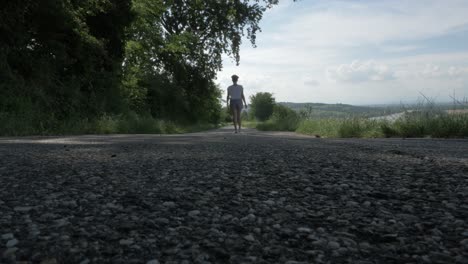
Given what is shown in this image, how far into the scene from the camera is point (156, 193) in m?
2.56

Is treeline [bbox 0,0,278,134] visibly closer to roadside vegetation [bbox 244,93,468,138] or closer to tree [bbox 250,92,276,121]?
roadside vegetation [bbox 244,93,468,138]

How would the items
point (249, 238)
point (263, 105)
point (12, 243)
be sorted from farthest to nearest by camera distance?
point (263, 105) → point (249, 238) → point (12, 243)

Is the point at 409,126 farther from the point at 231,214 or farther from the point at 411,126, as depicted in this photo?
the point at 231,214

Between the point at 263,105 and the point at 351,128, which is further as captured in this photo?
the point at 263,105

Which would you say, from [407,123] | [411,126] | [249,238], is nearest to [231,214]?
[249,238]

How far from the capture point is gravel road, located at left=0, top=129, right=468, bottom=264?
1592 millimetres

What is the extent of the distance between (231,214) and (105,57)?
17.2 m

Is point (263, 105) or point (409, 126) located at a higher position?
point (263, 105)

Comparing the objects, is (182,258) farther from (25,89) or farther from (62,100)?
(62,100)

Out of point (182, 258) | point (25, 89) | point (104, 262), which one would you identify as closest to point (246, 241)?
point (182, 258)

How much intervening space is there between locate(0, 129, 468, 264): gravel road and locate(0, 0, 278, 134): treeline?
26.2ft

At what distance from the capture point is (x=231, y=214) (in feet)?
6.96

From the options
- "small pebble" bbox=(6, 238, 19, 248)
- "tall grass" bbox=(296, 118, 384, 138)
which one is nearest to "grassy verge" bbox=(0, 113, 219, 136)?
"tall grass" bbox=(296, 118, 384, 138)

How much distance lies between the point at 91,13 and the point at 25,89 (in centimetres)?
557
